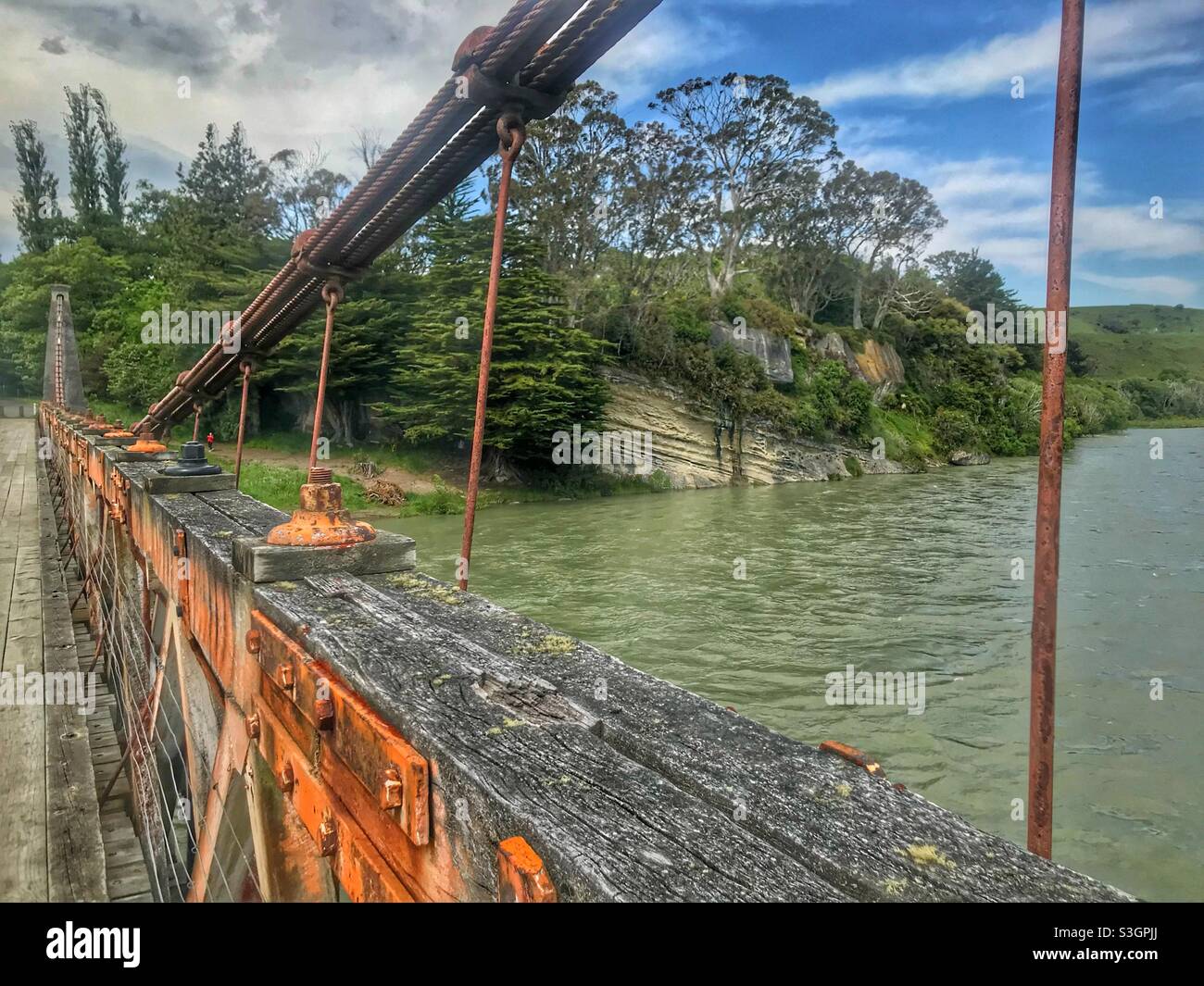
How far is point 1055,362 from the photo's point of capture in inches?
48.4

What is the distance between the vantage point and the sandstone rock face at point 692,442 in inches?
1118

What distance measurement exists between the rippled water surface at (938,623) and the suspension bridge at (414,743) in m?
4.80

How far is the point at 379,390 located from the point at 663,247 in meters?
13.1

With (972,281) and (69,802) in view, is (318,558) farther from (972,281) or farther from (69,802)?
(972,281)

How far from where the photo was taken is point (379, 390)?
27.3m

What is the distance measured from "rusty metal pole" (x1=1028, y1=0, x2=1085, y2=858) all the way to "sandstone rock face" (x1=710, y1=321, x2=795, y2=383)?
3094 cm

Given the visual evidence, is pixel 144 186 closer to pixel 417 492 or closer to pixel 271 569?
pixel 417 492

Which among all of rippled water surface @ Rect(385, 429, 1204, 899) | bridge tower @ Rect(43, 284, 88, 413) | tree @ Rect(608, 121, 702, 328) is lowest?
rippled water surface @ Rect(385, 429, 1204, 899)

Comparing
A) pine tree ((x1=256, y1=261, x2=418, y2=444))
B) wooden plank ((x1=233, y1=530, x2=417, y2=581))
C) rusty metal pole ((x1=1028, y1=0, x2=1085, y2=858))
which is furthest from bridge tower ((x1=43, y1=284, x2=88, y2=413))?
rusty metal pole ((x1=1028, y1=0, x2=1085, y2=858))

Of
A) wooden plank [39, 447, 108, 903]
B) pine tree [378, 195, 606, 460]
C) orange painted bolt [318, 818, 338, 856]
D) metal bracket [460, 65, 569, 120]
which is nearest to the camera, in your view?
orange painted bolt [318, 818, 338, 856]

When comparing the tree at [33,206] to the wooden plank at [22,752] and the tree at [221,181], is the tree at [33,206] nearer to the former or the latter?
the tree at [221,181]

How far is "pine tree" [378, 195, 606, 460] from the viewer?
23.4m

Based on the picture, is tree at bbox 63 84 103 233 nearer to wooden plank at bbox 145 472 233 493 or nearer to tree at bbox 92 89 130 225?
tree at bbox 92 89 130 225
